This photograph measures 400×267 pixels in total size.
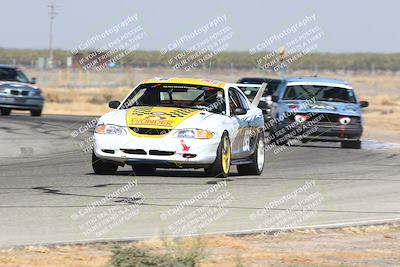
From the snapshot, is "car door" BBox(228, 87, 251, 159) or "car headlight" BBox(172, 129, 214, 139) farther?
"car door" BBox(228, 87, 251, 159)

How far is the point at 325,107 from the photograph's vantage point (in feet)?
85.1

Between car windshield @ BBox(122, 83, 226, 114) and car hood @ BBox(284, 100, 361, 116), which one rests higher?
car windshield @ BBox(122, 83, 226, 114)

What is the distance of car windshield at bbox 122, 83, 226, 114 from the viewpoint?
17031 millimetres

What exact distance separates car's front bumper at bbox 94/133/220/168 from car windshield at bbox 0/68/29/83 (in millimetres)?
20192

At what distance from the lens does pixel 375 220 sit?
1170 cm

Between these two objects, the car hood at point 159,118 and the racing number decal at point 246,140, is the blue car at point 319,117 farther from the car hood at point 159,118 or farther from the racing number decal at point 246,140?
the car hood at point 159,118

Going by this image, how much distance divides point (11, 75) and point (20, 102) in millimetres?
1046

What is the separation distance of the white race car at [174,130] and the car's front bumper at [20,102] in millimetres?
18381

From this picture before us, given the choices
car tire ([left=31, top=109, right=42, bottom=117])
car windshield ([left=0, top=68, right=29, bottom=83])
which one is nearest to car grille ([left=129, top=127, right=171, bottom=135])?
car windshield ([left=0, top=68, right=29, bottom=83])

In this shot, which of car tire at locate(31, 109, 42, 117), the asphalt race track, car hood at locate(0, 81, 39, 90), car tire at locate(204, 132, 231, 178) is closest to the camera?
the asphalt race track

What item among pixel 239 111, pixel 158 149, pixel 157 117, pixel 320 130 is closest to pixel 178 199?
pixel 158 149

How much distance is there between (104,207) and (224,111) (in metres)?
4.88

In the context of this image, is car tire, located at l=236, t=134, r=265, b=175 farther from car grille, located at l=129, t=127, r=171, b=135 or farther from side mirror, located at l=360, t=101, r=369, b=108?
side mirror, located at l=360, t=101, r=369, b=108

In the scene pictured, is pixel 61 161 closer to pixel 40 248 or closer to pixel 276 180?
pixel 276 180
